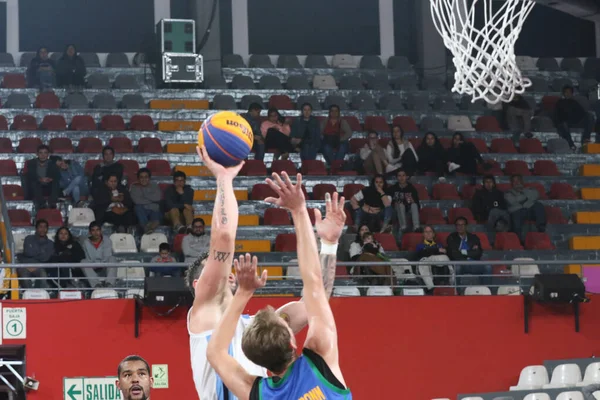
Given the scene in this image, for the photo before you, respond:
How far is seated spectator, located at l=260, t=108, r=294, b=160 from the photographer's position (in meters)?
16.8

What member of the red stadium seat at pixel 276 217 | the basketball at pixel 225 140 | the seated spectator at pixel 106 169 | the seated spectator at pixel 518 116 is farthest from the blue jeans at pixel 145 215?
the basketball at pixel 225 140

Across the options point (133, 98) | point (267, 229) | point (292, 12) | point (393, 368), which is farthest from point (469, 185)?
point (292, 12)

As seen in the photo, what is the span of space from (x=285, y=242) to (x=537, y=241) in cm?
406

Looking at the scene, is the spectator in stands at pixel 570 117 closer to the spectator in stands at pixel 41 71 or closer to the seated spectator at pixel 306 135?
the seated spectator at pixel 306 135

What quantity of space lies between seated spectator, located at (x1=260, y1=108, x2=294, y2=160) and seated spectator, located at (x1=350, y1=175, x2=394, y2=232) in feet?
6.91

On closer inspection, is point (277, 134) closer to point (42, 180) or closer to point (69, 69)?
point (42, 180)

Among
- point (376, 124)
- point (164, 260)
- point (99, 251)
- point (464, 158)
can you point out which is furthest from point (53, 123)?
point (464, 158)

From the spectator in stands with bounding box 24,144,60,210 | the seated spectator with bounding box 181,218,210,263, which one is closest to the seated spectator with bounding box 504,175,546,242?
the seated spectator with bounding box 181,218,210,263

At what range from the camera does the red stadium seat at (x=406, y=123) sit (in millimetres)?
18406

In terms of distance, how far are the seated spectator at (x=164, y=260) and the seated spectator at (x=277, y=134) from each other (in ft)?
13.6

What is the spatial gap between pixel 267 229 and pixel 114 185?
242 cm

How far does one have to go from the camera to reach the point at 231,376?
366 cm

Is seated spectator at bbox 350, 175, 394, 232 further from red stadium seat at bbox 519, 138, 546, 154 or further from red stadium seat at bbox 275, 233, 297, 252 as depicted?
red stadium seat at bbox 519, 138, 546, 154

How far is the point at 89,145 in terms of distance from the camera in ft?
54.1
